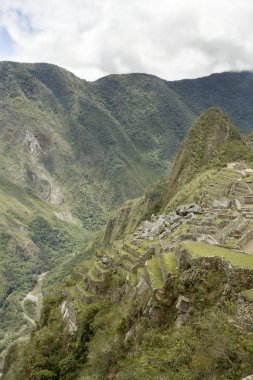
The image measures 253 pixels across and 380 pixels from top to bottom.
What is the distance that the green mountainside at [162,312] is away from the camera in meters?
16.0

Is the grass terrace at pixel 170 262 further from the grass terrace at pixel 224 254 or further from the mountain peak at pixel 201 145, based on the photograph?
Result: the mountain peak at pixel 201 145

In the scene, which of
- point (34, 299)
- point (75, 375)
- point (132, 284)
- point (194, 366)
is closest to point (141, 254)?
point (132, 284)

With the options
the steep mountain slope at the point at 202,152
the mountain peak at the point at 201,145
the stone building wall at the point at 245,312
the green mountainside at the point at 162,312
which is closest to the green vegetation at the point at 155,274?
the green mountainside at the point at 162,312

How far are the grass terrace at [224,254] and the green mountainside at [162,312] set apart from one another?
4 centimetres

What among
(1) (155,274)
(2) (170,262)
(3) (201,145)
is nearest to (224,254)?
(2) (170,262)

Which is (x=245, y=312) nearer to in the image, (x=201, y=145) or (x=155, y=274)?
(x=155, y=274)

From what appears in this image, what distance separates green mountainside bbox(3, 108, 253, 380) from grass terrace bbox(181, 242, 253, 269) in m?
0.04

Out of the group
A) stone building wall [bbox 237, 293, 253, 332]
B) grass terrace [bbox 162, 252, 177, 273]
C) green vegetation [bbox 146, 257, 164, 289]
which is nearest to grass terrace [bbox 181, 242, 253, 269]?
grass terrace [bbox 162, 252, 177, 273]

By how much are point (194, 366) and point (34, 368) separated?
2099 cm

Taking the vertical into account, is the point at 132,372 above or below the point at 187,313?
below

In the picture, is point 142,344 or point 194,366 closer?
point 194,366

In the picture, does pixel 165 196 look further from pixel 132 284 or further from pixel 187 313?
pixel 187 313

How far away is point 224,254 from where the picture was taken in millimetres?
21125

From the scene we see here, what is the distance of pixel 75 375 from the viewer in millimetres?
29266
